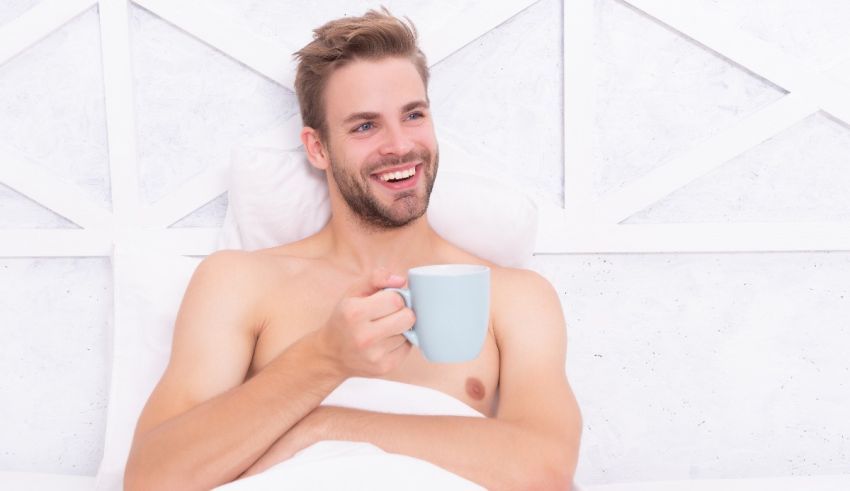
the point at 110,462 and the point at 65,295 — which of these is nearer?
the point at 110,462

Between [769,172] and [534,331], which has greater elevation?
[769,172]

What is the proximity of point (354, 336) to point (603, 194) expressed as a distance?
99cm

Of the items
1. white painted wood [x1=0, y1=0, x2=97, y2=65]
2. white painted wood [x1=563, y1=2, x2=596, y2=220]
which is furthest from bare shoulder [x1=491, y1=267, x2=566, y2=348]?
white painted wood [x1=0, y1=0, x2=97, y2=65]

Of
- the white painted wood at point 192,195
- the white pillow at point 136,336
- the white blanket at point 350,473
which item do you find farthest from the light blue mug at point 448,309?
the white painted wood at point 192,195

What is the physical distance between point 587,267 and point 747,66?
1.99ft

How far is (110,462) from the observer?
4.90 ft

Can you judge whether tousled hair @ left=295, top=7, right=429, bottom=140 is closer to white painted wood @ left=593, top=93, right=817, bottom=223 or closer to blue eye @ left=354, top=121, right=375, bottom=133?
blue eye @ left=354, top=121, right=375, bottom=133

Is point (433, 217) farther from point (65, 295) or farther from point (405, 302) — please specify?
point (65, 295)

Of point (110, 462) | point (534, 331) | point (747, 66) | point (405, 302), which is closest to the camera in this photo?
point (405, 302)

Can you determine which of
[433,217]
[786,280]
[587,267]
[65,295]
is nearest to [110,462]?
[65,295]

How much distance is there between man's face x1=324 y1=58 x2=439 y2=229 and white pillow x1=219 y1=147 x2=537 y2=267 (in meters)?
0.15

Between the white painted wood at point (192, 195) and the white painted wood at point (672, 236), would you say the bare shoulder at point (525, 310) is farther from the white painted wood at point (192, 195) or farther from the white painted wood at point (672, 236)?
the white painted wood at point (192, 195)

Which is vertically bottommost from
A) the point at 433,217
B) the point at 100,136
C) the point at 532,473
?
the point at 532,473

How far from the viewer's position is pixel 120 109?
1668 mm
